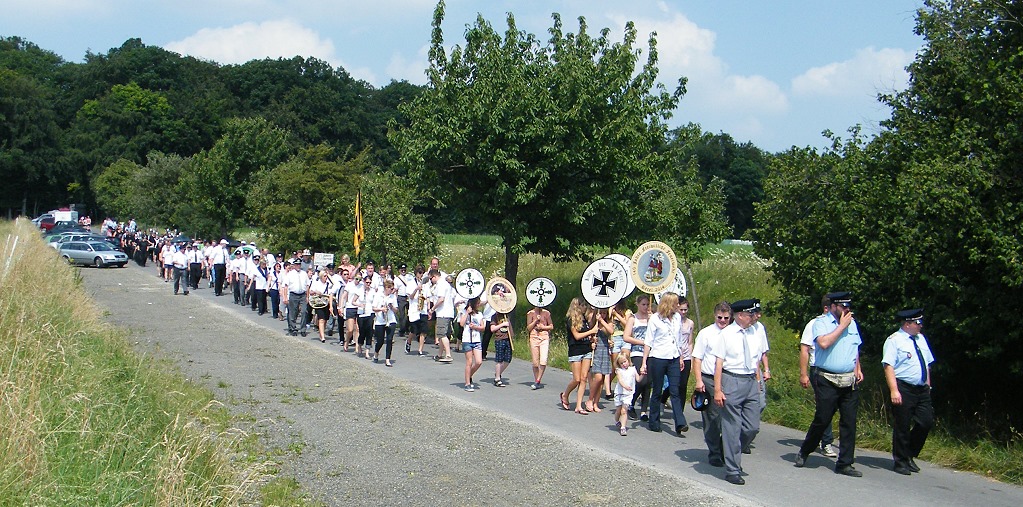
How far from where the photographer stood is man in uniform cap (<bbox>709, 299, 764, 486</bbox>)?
8414 millimetres

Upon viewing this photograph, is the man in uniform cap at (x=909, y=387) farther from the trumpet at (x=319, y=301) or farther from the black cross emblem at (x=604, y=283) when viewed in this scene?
→ the trumpet at (x=319, y=301)

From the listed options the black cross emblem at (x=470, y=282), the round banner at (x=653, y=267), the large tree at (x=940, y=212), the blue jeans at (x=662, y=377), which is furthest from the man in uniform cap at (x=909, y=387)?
the black cross emblem at (x=470, y=282)

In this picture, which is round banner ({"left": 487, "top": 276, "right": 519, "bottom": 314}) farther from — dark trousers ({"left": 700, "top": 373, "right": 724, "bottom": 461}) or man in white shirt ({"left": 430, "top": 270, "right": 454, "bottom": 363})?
dark trousers ({"left": 700, "top": 373, "right": 724, "bottom": 461})

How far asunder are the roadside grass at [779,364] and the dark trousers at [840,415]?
4.79 ft

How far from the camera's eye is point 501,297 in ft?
49.0

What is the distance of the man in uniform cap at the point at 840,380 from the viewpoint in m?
8.84

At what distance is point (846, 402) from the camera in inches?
354

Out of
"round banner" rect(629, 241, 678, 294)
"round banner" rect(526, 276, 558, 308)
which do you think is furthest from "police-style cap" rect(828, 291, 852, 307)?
"round banner" rect(526, 276, 558, 308)

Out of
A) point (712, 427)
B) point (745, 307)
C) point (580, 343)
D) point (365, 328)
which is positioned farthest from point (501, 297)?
point (745, 307)

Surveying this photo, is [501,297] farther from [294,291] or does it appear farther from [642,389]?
[294,291]

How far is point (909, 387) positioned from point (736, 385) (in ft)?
6.60

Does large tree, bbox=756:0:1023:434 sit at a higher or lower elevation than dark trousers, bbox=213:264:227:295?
higher

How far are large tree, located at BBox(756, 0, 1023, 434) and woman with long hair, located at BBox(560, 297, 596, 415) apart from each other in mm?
3464

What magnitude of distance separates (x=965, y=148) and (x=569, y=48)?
11034mm
